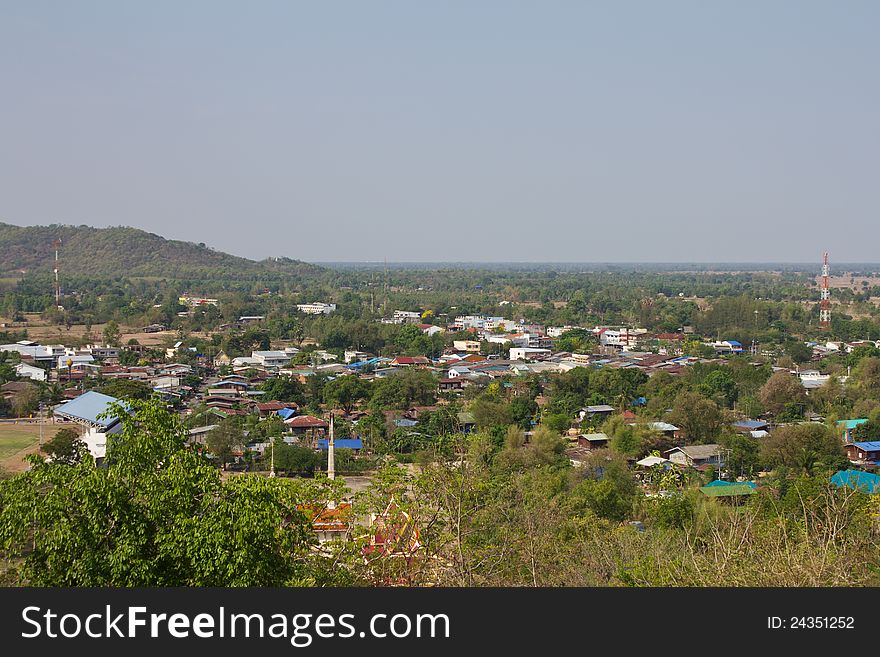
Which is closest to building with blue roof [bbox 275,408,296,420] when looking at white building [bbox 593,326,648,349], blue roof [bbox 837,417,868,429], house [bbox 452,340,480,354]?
blue roof [bbox 837,417,868,429]

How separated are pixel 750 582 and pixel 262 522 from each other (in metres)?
2.62

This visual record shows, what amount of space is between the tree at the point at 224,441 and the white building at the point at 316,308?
26.2 meters

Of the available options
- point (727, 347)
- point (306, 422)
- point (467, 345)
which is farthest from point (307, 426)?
point (727, 347)

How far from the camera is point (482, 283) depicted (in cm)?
7481

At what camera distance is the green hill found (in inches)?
2899

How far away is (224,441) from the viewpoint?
1605 centimetres

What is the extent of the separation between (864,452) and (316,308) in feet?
106

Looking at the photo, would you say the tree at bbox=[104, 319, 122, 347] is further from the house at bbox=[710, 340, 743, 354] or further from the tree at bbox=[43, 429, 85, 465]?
the house at bbox=[710, 340, 743, 354]

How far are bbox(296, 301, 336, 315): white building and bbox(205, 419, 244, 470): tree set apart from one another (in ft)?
85.9

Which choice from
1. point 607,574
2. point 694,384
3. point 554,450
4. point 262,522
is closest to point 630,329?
point 694,384

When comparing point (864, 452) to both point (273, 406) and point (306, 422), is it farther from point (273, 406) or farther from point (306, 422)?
point (273, 406)

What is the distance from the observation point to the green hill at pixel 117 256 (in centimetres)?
7362

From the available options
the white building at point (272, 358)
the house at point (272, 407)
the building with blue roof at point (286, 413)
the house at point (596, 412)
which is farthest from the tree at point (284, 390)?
the house at point (596, 412)

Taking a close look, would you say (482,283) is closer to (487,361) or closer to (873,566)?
(487,361)
